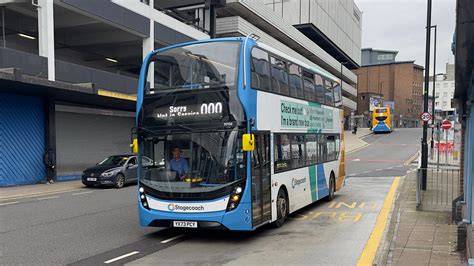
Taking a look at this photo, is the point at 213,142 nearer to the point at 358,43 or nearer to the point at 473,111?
the point at 473,111

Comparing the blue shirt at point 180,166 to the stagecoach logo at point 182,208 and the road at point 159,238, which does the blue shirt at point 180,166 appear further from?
the road at point 159,238

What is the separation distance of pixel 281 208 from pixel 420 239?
2891mm

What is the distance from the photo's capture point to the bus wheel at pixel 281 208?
362 inches

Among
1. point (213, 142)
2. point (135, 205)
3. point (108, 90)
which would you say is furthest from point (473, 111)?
point (108, 90)

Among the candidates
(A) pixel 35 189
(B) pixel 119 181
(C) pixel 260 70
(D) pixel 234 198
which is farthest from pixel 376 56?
(D) pixel 234 198

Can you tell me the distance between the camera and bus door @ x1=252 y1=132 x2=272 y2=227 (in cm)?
801

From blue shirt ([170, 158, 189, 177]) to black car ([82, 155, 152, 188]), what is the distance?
10.4 m

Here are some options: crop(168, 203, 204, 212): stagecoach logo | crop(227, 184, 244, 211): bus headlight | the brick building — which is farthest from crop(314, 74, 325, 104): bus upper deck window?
the brick building

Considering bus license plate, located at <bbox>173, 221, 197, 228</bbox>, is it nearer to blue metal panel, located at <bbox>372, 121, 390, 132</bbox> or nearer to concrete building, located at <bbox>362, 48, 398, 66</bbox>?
blue metal panel, located at <bbox>372, 121, 390, 132</bbox>

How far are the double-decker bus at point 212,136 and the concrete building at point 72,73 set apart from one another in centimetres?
630

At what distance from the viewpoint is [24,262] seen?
6488 mm

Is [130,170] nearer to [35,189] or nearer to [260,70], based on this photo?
[35,189]

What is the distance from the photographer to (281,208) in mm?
9336

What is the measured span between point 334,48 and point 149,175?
68966 millimetres
